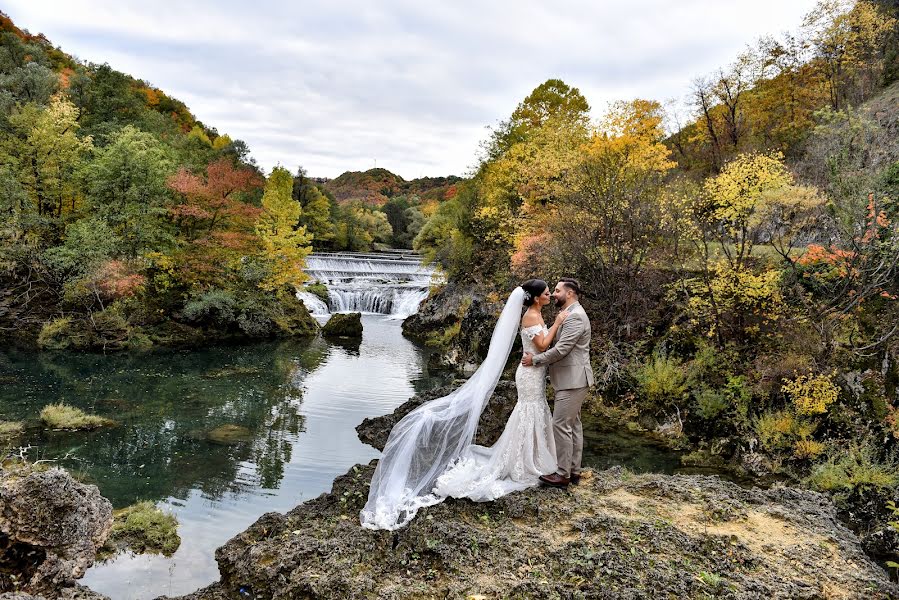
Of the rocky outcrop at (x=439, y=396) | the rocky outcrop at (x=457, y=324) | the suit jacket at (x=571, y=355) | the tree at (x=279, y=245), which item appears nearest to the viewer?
the suit jacket at (x=571, y=355)

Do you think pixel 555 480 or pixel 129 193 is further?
pixel 129 193

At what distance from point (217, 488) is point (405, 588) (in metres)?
5.41

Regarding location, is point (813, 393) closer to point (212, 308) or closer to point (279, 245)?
point (212, 308)

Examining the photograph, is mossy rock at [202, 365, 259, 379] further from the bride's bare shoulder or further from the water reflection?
the bride's bare shoulder

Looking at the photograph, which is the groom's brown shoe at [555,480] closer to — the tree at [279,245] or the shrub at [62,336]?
Result: the shrub at [62,336]

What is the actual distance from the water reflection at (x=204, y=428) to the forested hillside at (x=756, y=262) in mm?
5439

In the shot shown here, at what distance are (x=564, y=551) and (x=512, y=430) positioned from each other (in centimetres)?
144

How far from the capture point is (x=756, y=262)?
1276 cm

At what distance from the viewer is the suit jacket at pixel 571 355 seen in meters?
5.31

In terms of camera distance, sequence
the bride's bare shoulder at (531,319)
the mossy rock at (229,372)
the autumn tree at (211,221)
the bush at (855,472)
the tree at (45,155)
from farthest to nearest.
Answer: the autumn tree at (211,221), the tree at (45,155), the mossy rock at (229,372), the bush at (855,472), the bride's bare shoulder at (531,319)

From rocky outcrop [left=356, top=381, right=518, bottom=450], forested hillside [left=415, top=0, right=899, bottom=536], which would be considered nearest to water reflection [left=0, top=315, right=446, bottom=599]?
rocky outcrop [left=356, top=381, right=518, bottom=450]

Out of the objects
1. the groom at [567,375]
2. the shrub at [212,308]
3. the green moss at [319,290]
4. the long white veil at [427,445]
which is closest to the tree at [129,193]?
the shrub at [212,308]

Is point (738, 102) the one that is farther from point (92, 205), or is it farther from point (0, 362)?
point (0, 362)

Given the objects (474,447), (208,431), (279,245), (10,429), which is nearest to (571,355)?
(474,447)
